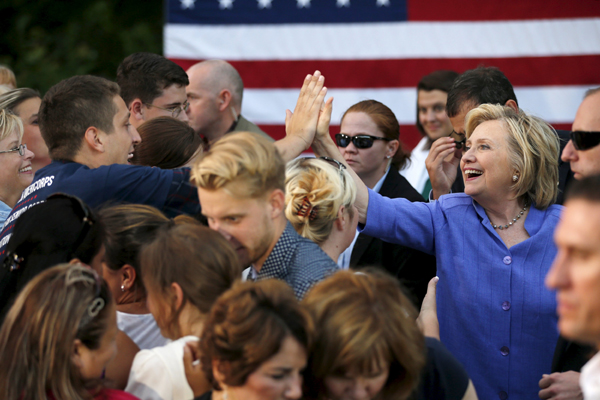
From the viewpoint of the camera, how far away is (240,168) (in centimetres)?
209

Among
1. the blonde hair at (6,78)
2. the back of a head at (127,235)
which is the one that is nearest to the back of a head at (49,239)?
the back of a head at (127,235)

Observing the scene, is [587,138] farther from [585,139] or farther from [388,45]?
[388,45]

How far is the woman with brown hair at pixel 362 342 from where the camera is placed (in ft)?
Answer: 5.59

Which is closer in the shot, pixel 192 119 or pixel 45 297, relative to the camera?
pixel 45 297

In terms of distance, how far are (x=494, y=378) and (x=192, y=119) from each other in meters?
3.36

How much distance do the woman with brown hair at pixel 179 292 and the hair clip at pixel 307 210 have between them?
56 cm

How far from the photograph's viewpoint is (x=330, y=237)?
8.61 feet

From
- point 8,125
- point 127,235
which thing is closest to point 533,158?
point 127,235

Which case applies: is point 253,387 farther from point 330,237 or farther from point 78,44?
point 78,44

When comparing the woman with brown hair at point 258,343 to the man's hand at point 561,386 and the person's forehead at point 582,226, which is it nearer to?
the person's forehead at point 582,226

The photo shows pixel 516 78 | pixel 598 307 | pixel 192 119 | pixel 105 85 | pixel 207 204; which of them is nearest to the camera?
pixel 598 307

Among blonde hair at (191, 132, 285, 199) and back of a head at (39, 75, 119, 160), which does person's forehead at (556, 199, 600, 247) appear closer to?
blonde hair at (191, 132, 285, 199)

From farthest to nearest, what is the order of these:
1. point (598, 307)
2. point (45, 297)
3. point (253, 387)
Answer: point (45, 297), point (253, 387), point (598, 307)

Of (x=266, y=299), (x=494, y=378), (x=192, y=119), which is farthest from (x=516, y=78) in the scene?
(x=266, y=299)
